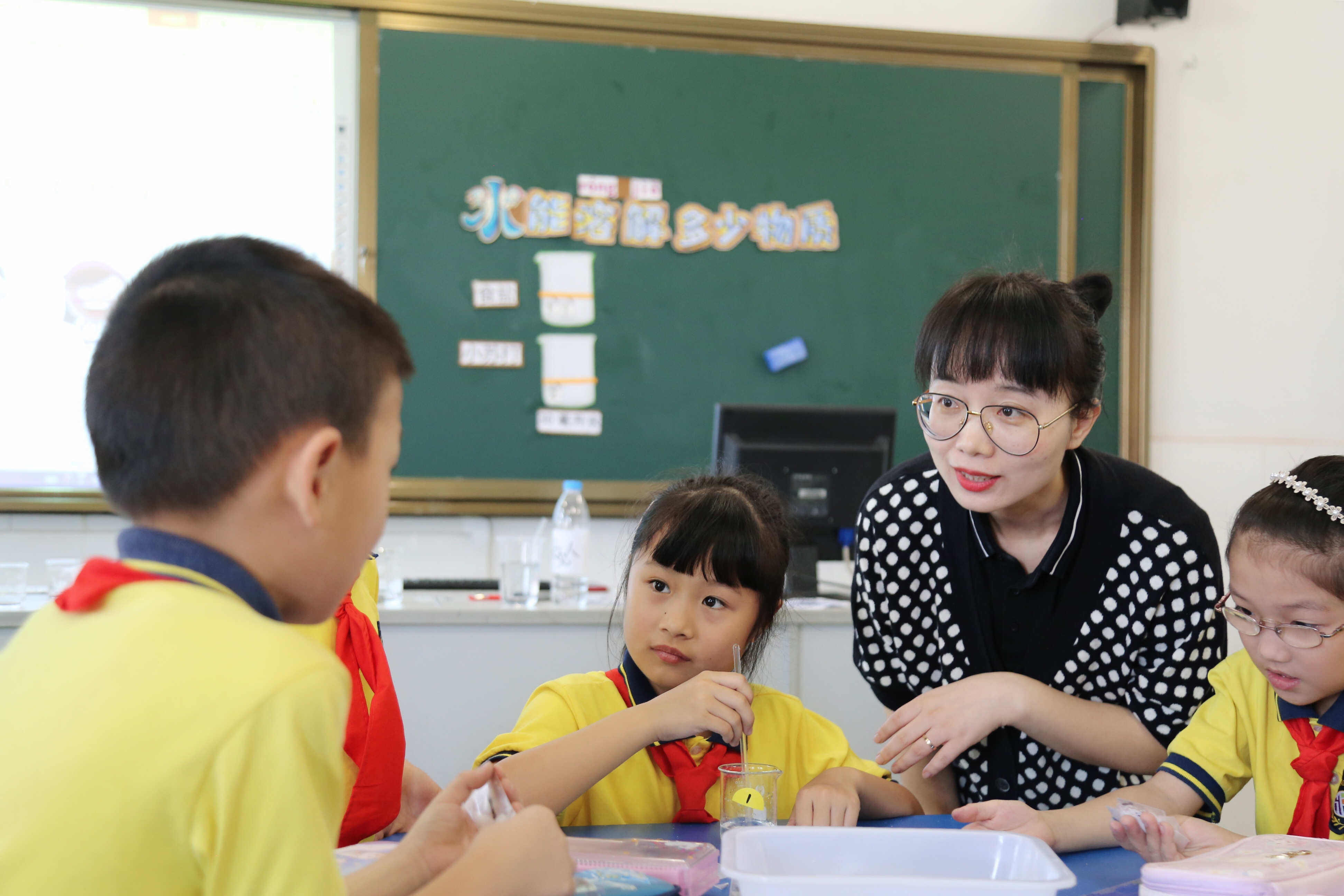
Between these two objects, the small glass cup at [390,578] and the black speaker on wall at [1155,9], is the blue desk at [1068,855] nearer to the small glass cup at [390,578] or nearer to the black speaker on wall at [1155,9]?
the small glass cup at [390,578]

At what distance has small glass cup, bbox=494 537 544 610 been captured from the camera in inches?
96.6

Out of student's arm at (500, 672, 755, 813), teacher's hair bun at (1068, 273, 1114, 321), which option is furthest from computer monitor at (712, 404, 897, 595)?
student's arm at (500, 672, 755, 813)

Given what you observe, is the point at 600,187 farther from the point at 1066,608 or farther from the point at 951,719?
the point at 951,719

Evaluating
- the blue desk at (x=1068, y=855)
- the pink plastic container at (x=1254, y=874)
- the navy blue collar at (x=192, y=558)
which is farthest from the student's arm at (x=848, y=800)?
the navy blue collar at (x=192, y=558)

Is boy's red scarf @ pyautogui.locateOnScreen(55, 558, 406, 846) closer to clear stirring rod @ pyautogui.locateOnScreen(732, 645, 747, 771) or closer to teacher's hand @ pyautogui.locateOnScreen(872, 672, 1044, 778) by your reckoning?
clear stirring rod @ pyautogui.locateOnScreen(732, 645, 747, 771)

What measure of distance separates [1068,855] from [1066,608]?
379 millimetres

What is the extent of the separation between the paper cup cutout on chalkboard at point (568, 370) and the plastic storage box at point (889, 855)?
253 centimetres

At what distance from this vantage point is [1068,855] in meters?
1.08

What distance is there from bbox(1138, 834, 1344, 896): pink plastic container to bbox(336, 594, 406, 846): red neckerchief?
2.64 ft

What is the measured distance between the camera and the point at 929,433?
1354 millimetres

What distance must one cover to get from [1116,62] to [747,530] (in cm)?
296

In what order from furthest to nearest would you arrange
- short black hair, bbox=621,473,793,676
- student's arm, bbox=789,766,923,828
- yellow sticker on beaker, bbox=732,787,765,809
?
short black hair, bbox=621,473,793,676 → student's arm, bbox=789,766,923,828 → yellow sticker on beaker, bbox=732,787,765,809

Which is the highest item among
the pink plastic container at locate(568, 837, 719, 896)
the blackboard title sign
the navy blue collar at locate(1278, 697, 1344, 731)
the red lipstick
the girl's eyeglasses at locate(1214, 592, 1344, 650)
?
the blackboard title sign

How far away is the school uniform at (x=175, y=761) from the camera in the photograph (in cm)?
53
